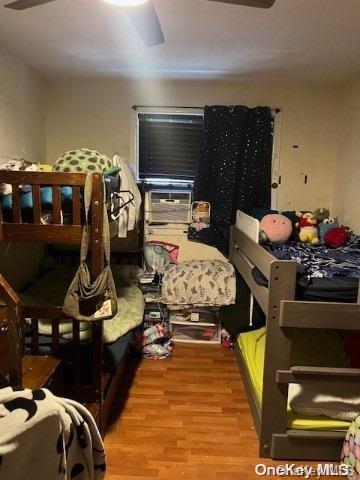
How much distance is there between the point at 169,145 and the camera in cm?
360

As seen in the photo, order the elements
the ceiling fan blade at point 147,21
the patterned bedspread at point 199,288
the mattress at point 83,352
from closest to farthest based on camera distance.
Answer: the ceiling fan blade at point 147,21, the mattress at point 83,352, the patterned bedspread at point 199,288

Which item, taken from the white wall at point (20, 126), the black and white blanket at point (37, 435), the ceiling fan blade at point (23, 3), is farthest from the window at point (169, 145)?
the black and white blanket at point (37, 435)

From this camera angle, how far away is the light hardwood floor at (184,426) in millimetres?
1958

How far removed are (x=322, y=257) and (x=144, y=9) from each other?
170cm

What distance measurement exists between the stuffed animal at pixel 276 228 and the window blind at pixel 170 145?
0.97 metres

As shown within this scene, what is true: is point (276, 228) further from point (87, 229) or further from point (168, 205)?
point (87, 229)

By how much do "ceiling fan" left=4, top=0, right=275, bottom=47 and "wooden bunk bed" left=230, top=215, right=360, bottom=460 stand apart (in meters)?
1.09

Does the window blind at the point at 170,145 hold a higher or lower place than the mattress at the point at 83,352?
higher

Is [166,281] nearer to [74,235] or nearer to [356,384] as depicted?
[74,235]

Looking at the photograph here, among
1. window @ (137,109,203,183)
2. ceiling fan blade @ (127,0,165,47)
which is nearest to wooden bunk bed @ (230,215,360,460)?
ceiling fan blade @ (127,0,165,47)

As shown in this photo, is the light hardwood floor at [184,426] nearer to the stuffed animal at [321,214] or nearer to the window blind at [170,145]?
the stuffed animal at [321,214]

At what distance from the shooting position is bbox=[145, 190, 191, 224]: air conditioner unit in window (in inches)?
143

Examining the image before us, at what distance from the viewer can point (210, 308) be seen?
10.9 ft

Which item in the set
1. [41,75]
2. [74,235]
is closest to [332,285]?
[74,235]
